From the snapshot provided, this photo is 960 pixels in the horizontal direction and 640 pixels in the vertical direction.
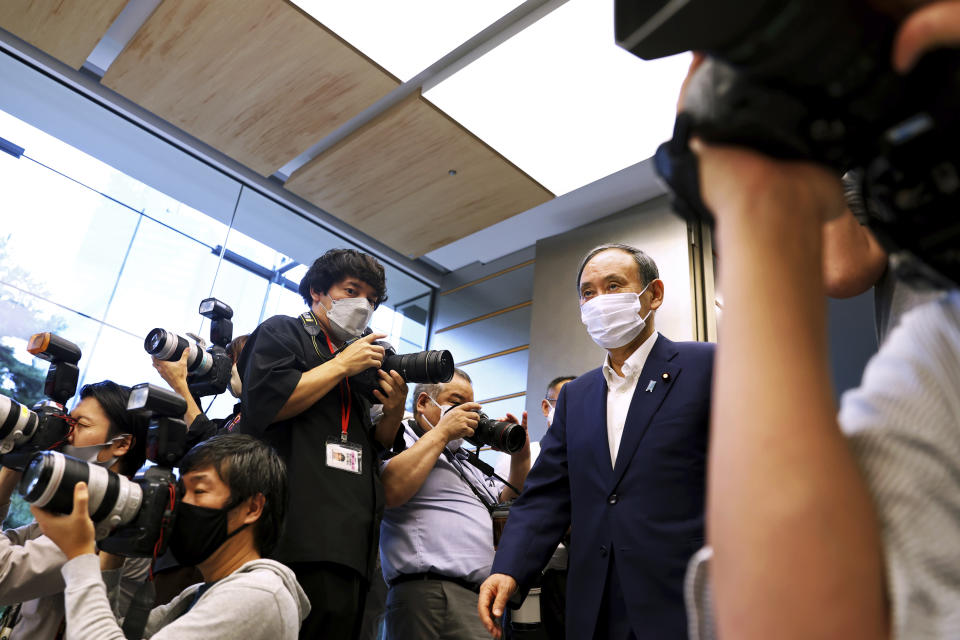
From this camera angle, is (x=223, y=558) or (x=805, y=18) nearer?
(x=805, y=18)

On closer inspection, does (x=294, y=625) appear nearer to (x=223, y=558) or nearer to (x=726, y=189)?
(x=223, y=558)

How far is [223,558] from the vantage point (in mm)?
1529

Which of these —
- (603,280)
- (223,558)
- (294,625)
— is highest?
(603,280)

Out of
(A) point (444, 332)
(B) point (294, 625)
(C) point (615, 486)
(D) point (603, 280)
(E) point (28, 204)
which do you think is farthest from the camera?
(A) point (444, 332)

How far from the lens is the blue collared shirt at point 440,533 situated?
2.20 m

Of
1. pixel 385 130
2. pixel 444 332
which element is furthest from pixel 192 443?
pixel 444 332

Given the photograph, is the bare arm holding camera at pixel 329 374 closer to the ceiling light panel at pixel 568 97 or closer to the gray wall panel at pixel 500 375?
the ceiling light panel at pixel 568 97

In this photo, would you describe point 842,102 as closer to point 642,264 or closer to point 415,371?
point 642,264

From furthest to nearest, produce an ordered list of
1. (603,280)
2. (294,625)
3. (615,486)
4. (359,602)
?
(603,280), (359,602), (615,486), (294,625)

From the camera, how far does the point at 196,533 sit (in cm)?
147

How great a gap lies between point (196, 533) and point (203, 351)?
103 cm

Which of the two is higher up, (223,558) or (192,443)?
(192,443)

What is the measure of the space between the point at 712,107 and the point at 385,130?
386 cm

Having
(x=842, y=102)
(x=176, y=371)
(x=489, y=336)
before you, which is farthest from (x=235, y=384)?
(x=489, y=336)
